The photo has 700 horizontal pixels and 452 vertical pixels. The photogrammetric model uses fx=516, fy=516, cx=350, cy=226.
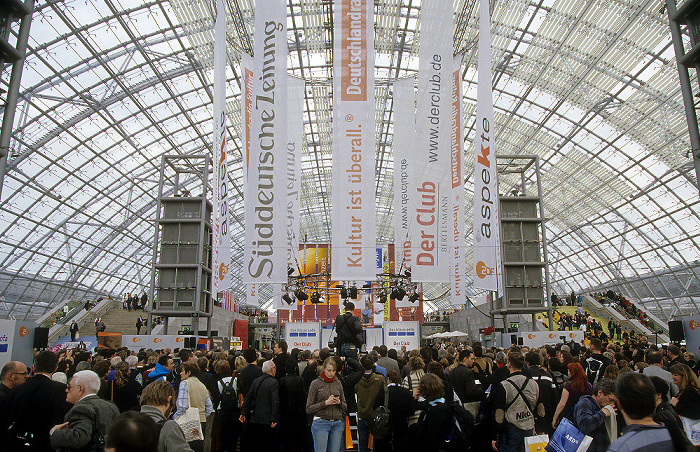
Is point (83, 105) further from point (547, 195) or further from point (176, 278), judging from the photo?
point (547, 195)

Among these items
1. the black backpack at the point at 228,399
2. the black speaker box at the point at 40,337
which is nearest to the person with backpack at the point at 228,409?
the black backpack at the point at 228,399

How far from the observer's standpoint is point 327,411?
6035mm

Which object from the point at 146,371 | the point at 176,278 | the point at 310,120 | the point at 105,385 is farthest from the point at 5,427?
the point at 310,120

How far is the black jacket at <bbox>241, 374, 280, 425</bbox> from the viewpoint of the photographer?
632cm

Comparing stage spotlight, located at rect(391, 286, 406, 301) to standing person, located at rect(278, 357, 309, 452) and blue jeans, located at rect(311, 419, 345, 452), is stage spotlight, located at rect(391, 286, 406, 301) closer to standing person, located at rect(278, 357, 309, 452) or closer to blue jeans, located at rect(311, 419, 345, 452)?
standing person, located at rect(278, 357, 309, 452)

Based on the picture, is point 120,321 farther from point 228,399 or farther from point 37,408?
point 37,408

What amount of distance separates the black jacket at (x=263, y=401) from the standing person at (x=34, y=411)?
98.1 inches

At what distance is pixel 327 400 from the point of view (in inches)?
232

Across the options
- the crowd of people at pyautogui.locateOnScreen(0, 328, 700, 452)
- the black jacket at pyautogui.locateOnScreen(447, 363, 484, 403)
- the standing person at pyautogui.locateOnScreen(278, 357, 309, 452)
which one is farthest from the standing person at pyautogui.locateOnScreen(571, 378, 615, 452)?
the standing person at pyautogui.locateOnScreen(278, 357, 309, 452)

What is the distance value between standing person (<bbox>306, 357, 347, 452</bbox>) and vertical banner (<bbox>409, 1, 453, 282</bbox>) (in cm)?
620

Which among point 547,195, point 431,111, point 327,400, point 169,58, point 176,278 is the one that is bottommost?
point 327,400

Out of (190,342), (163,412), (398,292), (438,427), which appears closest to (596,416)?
(438,427)

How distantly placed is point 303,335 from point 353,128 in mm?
10658

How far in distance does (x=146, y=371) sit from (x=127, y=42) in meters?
20.4
